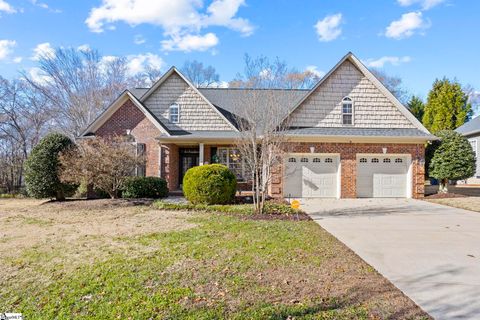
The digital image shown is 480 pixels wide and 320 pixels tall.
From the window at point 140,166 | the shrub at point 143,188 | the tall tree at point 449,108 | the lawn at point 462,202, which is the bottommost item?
the lawn at point 462,202

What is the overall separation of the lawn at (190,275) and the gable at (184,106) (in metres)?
9.44

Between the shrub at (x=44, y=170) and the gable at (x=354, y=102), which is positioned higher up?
the gable at (x=354, y=102)

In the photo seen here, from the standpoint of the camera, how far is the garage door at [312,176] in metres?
15.1

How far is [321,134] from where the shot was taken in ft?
47.8

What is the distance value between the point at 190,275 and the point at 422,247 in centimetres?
499

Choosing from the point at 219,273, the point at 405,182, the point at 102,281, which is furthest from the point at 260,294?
the point at 405,182

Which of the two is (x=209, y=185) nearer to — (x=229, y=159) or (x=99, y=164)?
(x=99, y=164)

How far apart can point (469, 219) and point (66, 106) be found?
3075 centimetres

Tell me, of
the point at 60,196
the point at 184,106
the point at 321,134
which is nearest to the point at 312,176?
the point at 321,134

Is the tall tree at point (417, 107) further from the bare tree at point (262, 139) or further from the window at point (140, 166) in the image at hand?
the window at point (140, 166)

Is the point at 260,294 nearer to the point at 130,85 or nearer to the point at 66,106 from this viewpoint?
the point at 66,106

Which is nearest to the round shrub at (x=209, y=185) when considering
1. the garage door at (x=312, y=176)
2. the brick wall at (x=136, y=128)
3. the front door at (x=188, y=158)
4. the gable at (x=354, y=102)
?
the garage door at (x=312, y=176)

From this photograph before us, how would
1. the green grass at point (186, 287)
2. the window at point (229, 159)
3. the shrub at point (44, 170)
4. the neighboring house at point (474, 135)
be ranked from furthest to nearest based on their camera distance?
1. the neighboring house at point (474, 135)
2. the window at point (229, 159)
3. the shrub at point (44, 170)
4. the green grass at point (186, 287)

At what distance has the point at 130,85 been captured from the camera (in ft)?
108
